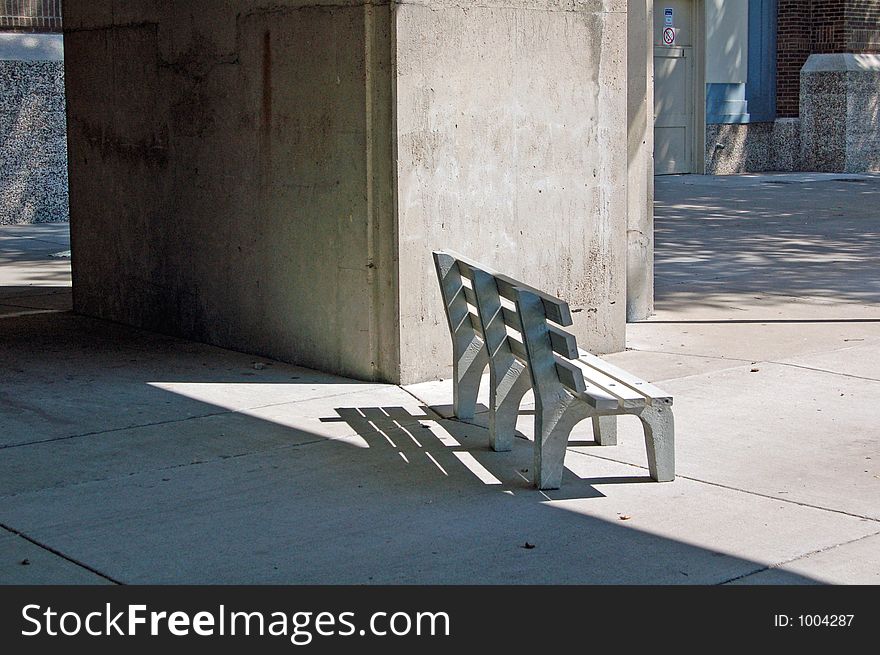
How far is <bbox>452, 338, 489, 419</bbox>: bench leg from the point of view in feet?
22.3

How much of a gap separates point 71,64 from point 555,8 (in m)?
4.00

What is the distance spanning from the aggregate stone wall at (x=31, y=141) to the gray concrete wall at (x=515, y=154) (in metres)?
10.6

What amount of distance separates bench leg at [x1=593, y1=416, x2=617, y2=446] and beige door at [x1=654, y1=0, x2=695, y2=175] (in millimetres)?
18067

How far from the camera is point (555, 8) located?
815cm

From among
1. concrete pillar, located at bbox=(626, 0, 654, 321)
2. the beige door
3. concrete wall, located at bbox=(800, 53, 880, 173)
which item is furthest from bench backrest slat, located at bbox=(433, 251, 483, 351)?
concrete wall, located at bbox=(800, 53, 880, 173)

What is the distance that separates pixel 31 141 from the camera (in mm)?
17203

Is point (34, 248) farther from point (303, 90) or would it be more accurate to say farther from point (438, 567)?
point (438, 567)

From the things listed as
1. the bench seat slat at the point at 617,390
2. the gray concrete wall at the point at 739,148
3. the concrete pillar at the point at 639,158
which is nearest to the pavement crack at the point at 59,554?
the bench seat slat at the point at 617,390

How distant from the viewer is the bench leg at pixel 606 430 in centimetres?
635

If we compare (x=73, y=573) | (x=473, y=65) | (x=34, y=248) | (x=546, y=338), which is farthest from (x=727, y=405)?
(x=34, y=248)

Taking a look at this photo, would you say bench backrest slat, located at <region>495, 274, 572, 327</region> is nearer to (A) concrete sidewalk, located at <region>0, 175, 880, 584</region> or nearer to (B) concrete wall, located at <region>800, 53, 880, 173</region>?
(A) concrete sidewalk, located at <region>0, 175, 880, 584</region>

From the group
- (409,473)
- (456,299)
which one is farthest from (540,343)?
(456,299)

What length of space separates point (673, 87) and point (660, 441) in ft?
63.5

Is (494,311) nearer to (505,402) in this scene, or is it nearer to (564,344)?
(505,402)
